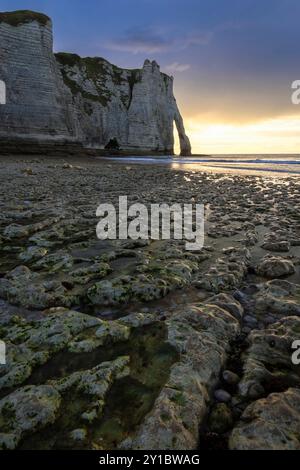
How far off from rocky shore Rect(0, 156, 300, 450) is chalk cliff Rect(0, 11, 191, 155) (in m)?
46.4

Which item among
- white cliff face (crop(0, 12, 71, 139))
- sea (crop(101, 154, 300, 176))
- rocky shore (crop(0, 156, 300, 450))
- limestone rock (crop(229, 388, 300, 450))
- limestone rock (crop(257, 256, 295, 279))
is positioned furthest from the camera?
white cliff face (crop(0, 12, 71, 139))

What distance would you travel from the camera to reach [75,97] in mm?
65000

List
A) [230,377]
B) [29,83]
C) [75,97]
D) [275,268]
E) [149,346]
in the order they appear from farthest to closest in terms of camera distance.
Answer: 1. [75,97]
2. [29,83]
3. [275,268]
4. [149,346]
5. [230,377]

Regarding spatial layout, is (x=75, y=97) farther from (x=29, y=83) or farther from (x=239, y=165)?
(x=239, y=165)

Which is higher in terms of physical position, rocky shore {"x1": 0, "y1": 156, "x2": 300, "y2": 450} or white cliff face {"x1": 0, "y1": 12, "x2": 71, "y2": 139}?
white cliff face {"x1": 0, "y1": 12, "x2": 71, "y2": 139}

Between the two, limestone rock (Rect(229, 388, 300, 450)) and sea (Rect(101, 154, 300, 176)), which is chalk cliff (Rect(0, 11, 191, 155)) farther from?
limestone rock (Rect(229, 388, 300, 450))

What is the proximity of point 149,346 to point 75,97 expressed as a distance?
71329mm

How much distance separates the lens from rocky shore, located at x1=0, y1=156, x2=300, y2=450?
5.73 feet

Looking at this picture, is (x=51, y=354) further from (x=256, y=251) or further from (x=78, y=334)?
(x=256, y=251)

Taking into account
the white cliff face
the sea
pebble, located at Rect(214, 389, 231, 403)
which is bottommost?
pebble, located at Rect(214, 389, 231, 403)

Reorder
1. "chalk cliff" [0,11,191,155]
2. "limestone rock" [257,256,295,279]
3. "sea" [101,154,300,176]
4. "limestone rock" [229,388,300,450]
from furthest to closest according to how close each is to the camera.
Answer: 1. "chalk cliff" [0,11,191,155]
2. "sea" [101,154,300,176]
3. "limestone rock" [257,256,295,279]
4. "limestone rock" [229,388,300,450]

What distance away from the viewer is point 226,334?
2.60 m

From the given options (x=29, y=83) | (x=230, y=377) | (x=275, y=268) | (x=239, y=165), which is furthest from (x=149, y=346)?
(x=29, y=83)

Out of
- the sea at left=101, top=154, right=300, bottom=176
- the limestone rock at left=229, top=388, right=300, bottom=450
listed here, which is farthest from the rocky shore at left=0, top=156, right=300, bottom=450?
the sea at left=101, top=154, right=300, bottom=176
